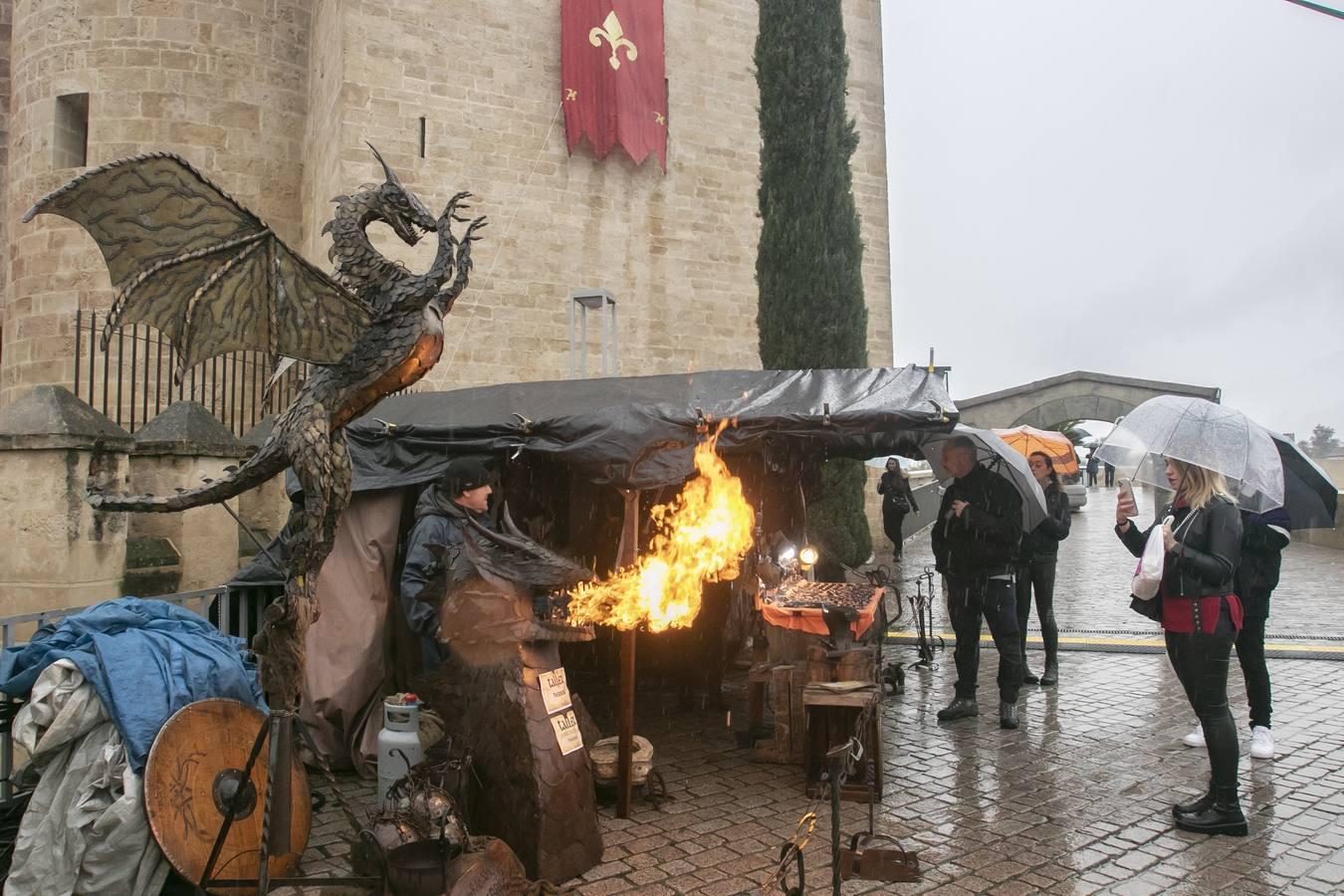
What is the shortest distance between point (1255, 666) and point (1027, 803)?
1.90 metres

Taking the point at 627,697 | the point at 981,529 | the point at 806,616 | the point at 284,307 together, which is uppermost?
the point at 284,307

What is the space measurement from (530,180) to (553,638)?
11.5 meters

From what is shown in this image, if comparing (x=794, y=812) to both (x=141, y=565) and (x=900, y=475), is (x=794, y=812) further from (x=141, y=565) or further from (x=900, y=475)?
(x=900, y=475)

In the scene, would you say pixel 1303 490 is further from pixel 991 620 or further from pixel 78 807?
pixel 78 807

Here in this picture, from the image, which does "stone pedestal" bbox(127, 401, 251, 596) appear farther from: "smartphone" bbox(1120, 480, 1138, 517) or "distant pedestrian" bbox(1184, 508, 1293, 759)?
"distant pedestrian" bbox(1184, 508, 1293, 759)

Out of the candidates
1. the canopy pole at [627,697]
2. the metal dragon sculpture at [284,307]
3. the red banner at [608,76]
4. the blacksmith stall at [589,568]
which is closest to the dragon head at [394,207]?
the metal dragon sculpture at [284,307]

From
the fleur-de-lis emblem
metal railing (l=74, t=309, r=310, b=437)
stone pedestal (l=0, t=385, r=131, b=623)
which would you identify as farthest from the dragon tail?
the fleur-de-lis emblem

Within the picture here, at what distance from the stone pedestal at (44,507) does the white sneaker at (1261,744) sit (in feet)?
25.7

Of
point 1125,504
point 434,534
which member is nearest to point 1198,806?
point 1125,504

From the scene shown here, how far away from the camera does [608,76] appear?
1484cm

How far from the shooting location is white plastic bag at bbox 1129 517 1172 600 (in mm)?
4648

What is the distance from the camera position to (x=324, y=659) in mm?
5996

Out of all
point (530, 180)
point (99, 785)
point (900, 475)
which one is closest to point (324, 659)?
point (99, 785)

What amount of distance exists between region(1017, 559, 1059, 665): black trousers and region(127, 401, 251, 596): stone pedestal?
6690 millimetres
